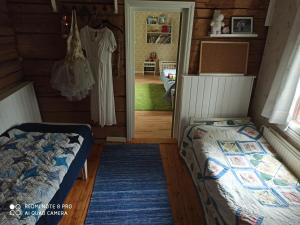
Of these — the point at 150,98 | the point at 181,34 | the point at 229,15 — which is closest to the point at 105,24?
the point at 181,34

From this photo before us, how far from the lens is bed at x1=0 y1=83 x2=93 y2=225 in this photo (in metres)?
1.24

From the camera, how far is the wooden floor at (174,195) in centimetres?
182

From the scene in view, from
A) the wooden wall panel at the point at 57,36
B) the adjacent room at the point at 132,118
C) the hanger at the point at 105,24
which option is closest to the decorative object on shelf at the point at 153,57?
the adjacent room at the point at 132,118

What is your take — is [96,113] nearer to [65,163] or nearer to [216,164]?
[65,163]

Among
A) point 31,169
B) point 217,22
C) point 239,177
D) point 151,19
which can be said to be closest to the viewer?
point 31,169

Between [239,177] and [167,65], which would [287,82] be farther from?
[167,65]

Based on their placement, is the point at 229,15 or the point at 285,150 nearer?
the point at 285,150

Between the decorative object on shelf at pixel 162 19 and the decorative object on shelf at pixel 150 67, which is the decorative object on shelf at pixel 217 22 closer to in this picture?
the decorative object on shelf at pixel 162 19

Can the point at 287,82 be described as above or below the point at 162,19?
below

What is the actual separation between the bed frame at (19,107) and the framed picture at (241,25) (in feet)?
7.29

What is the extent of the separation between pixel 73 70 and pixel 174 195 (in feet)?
5.39

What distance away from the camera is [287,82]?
5.98 ft

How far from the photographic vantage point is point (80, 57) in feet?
7.30

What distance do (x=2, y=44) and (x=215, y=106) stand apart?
8.20 feet
